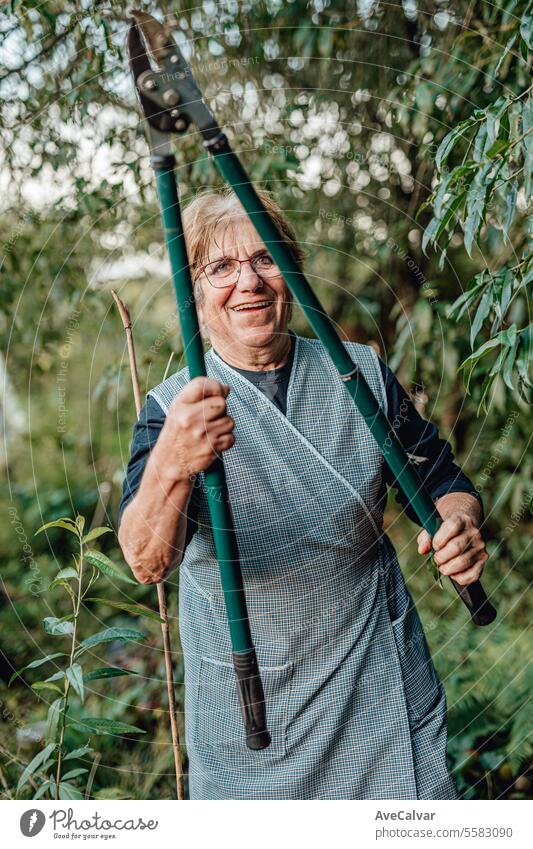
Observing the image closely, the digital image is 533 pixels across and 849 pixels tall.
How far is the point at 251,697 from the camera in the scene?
0.81 m

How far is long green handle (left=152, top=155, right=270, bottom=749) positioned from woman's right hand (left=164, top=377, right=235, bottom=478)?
0.03 m

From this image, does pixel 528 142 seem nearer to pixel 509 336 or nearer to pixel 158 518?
pixel 509 336

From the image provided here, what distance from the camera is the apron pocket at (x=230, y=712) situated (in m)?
0.87

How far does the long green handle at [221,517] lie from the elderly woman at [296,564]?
0.06m

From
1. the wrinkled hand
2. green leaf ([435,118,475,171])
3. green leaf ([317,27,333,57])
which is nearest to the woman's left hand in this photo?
the wrinkled hand

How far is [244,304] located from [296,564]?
276 mm

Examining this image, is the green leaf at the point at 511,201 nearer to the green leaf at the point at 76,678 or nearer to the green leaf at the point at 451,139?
the green leaf at the point at 451,139

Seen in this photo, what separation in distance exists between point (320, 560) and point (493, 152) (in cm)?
45

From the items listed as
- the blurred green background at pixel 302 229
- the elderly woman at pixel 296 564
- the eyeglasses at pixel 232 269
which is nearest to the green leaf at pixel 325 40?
the blurred green background at pixel 302 229

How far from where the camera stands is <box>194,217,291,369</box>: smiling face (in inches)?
33.0

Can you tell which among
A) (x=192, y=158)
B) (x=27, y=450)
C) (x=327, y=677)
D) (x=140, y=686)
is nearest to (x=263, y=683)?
(x=327, y=677)

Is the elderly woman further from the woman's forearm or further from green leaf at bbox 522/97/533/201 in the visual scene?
green leaf at bbox 522/97/533/201

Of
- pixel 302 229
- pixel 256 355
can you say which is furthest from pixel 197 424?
pixel 302 229

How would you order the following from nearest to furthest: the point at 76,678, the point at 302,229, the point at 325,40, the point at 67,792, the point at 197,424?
1. the point at 197,424
2. the point at 76,678
3. the point at 67,792
4. the point at 325,40
5. the point at 302,229
